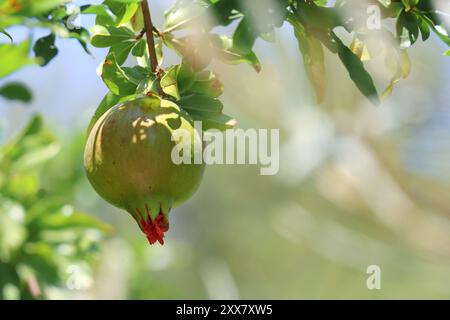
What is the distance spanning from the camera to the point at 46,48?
1200mm

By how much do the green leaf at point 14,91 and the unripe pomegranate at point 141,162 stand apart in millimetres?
114

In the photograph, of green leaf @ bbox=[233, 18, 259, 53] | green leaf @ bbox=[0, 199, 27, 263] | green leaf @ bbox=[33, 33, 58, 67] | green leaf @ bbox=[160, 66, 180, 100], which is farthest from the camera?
green leaf @ bbox=[0, 199, 27, 263]

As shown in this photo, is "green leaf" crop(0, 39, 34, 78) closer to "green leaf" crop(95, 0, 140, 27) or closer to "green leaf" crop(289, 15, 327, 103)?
"green leaf" crop(95, 0, 140, 27)

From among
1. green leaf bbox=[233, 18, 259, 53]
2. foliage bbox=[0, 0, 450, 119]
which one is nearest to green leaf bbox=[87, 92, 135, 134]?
foliage bbox=[0, 0, 450, 119]

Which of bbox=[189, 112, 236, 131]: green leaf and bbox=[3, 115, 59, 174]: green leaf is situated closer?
bbox=[189, 112, 236, 131]: green leaf

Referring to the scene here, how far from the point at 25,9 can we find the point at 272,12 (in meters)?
0.35

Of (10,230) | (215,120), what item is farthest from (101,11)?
(10,230)

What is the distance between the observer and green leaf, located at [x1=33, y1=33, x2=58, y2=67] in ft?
3.91

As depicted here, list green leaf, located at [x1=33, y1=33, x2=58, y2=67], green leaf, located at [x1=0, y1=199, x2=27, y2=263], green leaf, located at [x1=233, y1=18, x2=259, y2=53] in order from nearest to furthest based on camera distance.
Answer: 1. green leaf, located at [x1=233, y1=18, x2=259, y2=53]
2. green leaf, located at [x1=33, y1=33, x2=58, y2=67]
3. green leaf, located at [x1=0, y1=199, x2=27, y2=263]

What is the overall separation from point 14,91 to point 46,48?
26cm

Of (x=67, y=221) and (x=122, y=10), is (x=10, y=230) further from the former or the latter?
(x=122, y=10)

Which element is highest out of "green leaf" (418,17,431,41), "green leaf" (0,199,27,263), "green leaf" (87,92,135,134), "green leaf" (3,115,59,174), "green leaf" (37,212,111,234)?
"green leaf" (418,17,431,41)

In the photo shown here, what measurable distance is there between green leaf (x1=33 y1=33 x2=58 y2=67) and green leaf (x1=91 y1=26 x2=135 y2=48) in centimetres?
13

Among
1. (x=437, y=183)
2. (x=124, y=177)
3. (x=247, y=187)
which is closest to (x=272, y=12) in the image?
(x=124, y=177)
